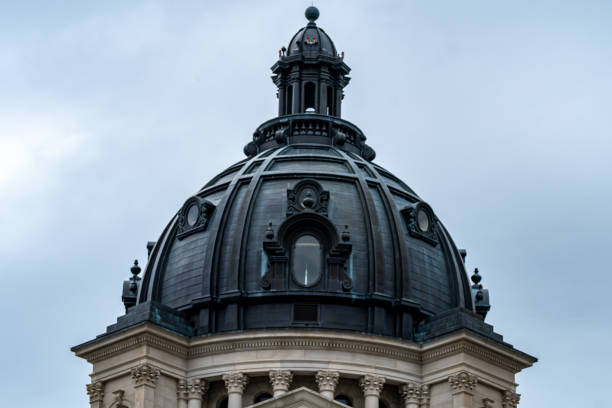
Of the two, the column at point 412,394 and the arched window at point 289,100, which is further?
the arched window at point 289,100

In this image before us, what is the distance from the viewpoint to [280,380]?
7719 cm

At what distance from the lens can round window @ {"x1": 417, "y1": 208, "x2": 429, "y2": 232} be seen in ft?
273

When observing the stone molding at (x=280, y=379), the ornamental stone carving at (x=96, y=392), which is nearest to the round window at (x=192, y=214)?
the ornamental stone carving at (x=96, y=392)

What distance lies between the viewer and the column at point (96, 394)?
258 feet

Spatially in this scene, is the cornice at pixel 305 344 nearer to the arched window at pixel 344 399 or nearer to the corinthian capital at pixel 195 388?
the corinthian capital at pixel 195 388

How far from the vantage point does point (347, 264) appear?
80.4m

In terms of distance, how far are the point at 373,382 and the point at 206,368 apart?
20.3ft

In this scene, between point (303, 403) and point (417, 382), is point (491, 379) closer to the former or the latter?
point (417, 382)

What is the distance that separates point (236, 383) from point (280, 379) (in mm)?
1678

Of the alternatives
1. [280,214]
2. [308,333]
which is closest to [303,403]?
[308,333]

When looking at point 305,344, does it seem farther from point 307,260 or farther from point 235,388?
point 307,260

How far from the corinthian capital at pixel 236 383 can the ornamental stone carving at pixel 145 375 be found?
8.66 feet

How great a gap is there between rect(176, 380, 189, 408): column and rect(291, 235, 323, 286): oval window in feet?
19.1

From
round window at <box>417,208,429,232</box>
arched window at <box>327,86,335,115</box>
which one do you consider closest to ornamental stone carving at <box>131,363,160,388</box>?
round window at <box>417,208,429,232</box>
